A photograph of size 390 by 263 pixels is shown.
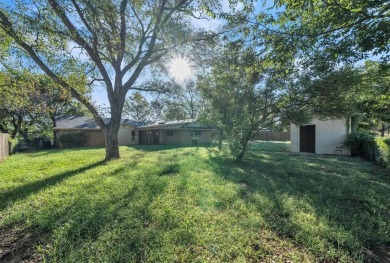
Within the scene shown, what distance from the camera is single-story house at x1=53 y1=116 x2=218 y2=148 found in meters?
21.6

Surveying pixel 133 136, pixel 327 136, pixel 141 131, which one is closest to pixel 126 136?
pixel 133 136

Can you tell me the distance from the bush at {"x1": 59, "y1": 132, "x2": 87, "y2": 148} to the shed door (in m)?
19.6

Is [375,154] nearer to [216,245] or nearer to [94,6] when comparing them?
[216,245]

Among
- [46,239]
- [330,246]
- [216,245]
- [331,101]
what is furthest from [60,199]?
[331,101]

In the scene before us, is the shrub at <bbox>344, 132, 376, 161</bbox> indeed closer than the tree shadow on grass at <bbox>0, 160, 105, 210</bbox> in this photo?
No

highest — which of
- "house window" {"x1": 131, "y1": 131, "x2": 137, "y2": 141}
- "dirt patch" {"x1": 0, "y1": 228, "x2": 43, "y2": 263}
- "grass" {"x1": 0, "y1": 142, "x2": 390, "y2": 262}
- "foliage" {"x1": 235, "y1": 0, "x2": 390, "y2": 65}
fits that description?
"foliage" {"x1": 235, "y1": 0, "x2": 390, "y2": 65}

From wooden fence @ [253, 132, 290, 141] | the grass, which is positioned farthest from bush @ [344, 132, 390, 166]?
wooden fence @ [253, 132, 290, 141]

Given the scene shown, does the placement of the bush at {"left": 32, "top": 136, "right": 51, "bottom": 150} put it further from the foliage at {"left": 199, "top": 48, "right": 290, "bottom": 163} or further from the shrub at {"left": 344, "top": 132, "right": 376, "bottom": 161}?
the shrub at {"left": 344, "top": 132, "right": 376, "bottom": 161}

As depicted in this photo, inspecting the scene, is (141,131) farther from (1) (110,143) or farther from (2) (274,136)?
(2) (274,136)

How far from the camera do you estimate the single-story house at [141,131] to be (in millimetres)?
21562

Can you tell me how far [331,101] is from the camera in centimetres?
795

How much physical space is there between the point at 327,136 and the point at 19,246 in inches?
624

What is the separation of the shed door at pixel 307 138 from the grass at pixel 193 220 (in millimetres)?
9658

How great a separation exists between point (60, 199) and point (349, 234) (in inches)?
220
